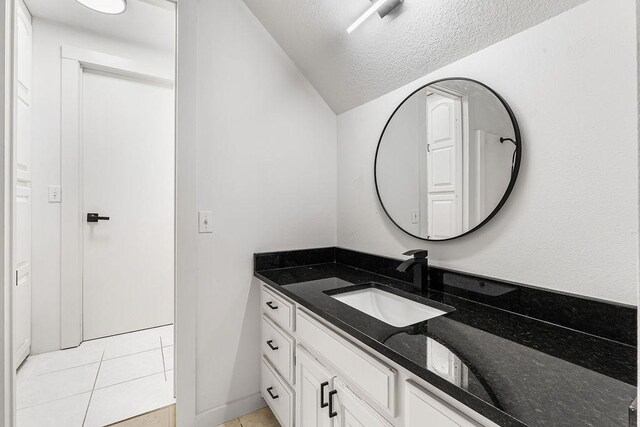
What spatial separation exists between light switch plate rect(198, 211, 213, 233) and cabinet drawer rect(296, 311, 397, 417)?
2.32ft

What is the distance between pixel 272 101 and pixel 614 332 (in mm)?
1795

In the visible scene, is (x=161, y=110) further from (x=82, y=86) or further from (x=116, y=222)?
(x=116, y=222)

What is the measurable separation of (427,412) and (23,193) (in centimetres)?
281

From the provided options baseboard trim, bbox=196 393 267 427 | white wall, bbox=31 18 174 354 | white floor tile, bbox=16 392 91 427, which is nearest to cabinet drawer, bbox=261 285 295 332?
baseboard trim, bbox=196 393 267 427

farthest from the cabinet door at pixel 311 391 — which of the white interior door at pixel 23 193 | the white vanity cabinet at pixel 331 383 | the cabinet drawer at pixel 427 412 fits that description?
the white interior door at pixel 23 193

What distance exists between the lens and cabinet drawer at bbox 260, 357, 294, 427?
139cm

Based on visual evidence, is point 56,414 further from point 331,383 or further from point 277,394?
point 331,383

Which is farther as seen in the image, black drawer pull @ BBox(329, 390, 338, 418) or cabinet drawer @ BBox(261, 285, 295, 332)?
cabinet drawer @ BBox(261, 285, 295, 332)

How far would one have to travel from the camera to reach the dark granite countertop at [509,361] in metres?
0.56

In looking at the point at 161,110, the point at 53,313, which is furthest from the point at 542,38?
the point at 53,313

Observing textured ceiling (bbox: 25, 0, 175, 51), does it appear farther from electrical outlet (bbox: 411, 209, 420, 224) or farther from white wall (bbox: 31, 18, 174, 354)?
electrical outlet (bbox: 411, 209, 420, 224)

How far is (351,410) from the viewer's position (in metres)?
0.98

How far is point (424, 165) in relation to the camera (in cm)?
144

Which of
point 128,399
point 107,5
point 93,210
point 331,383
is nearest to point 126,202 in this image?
point 93,210
